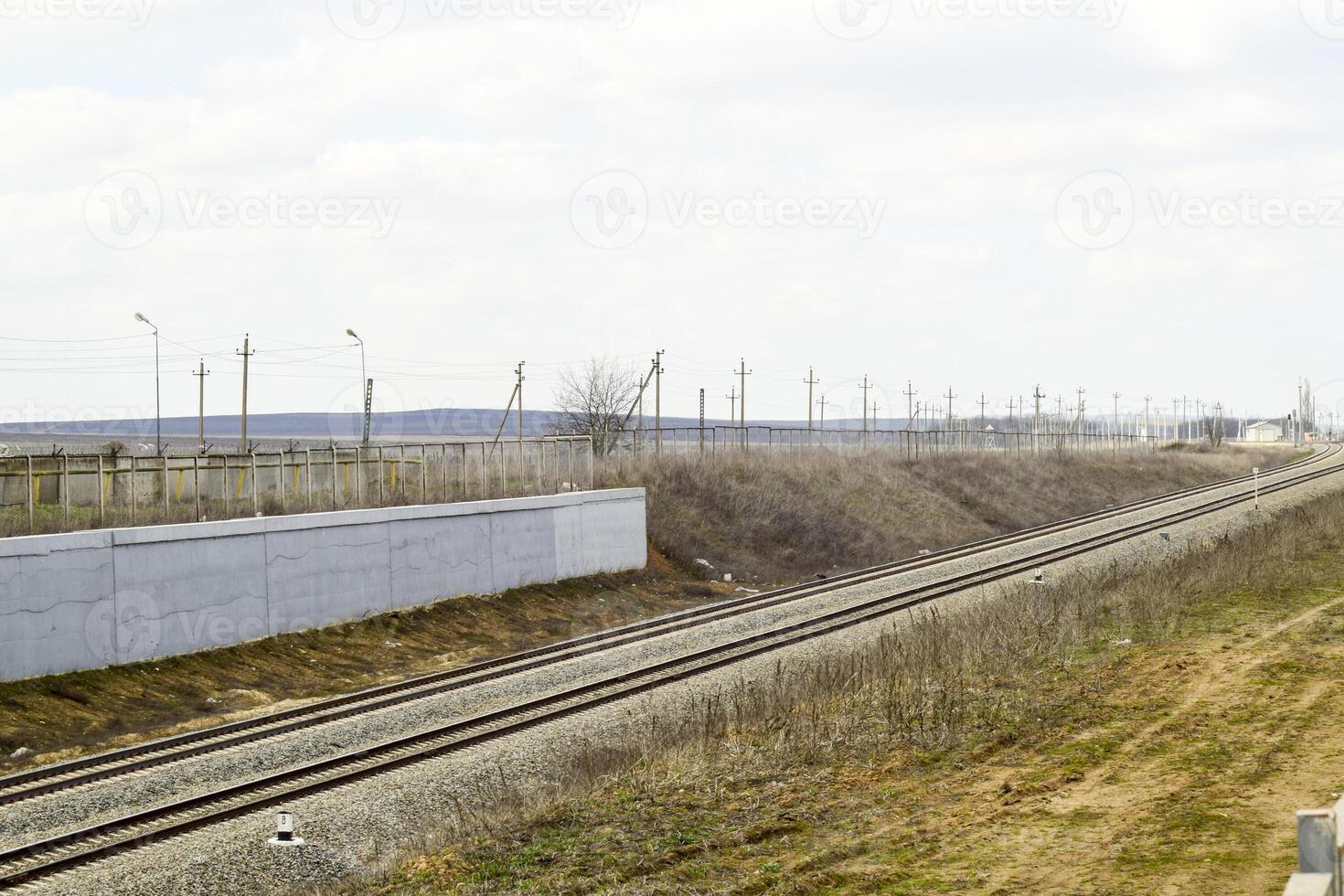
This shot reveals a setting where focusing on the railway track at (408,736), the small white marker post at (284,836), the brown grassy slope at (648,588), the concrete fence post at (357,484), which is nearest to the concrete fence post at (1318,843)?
the small white marker post at (284,836)

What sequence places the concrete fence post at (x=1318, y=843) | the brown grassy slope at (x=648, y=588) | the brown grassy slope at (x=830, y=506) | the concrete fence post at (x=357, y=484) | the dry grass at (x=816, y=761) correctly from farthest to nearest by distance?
the brown grassy slope at (x=830, y=506), the concrete fence post at (x=357, y=484), the brown grassy slope at (x=648, y=588), the dry grass at (x=816, y=761), the concrete fence post at (x=1318, y=843)

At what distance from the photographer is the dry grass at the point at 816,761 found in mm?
9047

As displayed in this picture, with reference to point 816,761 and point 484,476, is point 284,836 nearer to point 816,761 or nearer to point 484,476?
point 816,761

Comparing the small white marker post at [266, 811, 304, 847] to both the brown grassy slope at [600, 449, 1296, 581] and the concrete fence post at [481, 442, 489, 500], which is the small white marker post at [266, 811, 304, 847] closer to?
the concrete fence post at [481, 442, 489, 500]

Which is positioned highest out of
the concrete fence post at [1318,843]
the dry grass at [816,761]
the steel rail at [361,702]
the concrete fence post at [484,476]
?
the concrete fence post at [484,476]

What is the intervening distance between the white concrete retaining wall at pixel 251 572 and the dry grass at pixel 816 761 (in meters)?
10.4

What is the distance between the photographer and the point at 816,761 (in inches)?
470

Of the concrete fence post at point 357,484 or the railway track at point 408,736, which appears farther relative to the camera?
the concrete fence post at point 357,484

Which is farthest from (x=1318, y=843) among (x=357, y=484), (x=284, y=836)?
(x=357, y=484)

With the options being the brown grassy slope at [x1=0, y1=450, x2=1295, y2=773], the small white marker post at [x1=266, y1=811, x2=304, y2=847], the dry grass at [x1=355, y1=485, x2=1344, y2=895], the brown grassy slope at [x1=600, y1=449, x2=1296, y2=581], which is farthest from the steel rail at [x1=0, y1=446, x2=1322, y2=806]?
the brown grassy slope at [x1=600, y1=449, x2=1296, y2=581]

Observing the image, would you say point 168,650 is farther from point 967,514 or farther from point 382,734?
point 967,514

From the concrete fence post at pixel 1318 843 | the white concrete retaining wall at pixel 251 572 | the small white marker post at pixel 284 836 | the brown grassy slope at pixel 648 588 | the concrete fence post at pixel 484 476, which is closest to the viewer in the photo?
the concrete fence post at pixel 1318 843

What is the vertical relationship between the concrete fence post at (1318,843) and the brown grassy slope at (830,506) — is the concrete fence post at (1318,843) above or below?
above

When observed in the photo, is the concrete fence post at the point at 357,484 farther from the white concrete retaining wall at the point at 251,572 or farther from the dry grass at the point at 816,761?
the dry grass at the point at 816,761
